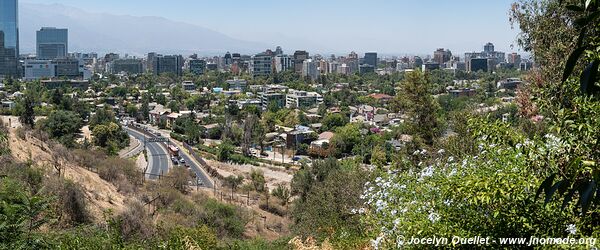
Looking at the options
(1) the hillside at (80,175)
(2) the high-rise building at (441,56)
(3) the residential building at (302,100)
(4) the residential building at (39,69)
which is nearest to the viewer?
(1) the hillside at (80,175)

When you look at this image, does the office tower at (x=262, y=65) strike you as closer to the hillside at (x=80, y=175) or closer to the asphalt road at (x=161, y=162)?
the asphalt road at (x=161, y=162)

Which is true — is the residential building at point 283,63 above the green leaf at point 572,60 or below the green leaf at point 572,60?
above

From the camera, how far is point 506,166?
6.51ft

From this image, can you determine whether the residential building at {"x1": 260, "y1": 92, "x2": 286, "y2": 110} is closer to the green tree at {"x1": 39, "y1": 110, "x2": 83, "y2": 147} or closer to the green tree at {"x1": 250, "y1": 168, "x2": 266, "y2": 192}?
the green tree at {"x1": 39, "y1": 110, "x2": 83, "y2": 147}

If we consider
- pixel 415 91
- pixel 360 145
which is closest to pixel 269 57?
pixel 360 145

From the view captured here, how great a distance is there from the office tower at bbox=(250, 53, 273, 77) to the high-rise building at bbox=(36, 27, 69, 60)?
39.4 metres

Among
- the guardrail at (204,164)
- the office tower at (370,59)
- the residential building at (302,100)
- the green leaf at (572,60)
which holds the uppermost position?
the office tower at (370,59)

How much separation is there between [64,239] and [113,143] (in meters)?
18.2

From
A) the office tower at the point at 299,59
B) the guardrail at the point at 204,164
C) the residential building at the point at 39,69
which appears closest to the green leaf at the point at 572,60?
the guardrail at the point at 204,164

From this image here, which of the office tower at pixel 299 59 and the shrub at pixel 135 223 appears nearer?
the shrub at pixel 135 223

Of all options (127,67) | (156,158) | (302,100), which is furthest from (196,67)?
(156,158)

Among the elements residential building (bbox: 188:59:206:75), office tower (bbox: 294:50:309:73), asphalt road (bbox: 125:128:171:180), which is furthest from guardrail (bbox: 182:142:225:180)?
residential building (bbox: 188:59:206:75)

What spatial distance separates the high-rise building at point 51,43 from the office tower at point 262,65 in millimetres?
39401

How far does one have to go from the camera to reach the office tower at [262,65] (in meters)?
59.0
